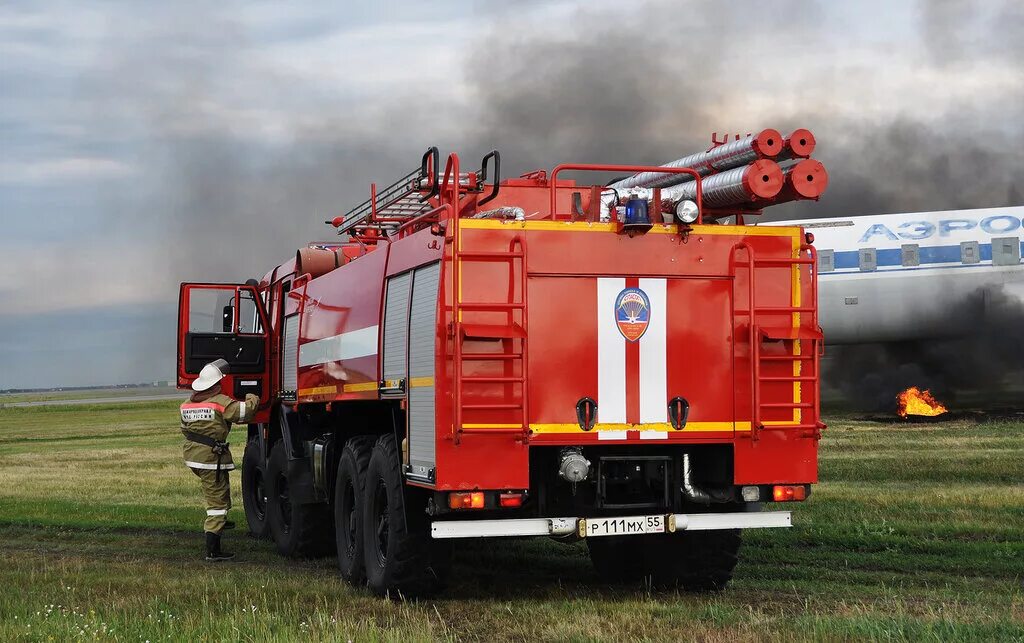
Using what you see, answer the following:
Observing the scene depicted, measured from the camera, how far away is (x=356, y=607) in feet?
30.8

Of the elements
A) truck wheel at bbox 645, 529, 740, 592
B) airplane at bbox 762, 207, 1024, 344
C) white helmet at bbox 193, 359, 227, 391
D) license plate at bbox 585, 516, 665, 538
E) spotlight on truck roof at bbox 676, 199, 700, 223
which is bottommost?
truck wheel at bbox 645, 529, 740, 592

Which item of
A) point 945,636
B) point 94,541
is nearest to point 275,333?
point 94,541

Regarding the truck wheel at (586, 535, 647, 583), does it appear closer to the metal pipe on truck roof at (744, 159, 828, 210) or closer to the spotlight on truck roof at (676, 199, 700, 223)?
the spotlight on truck roof at (676, 199, 700, 223)

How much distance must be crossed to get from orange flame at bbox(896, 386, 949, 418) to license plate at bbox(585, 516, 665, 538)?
2266cm

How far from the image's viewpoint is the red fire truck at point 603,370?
886 centimetres

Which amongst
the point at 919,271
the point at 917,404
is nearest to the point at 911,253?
the point at 919,271

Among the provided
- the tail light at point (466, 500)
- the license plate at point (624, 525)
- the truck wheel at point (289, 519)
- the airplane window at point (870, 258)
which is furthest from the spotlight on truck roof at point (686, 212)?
the airplane window at point (870, 258)

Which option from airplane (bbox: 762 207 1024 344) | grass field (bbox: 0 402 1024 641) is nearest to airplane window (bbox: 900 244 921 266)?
airplane (bbox: 762 207 1024 344)

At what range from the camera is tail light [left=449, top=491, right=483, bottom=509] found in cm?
885

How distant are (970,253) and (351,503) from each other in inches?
951

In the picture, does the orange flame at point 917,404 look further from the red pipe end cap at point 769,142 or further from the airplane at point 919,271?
the red pipe end cap at point 769,142

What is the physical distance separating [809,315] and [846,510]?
19.3 ft

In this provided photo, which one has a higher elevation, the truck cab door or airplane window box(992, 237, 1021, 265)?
airplane window box(992, 237, 1021, 265)

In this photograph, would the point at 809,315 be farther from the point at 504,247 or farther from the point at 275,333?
the point at 275,333
